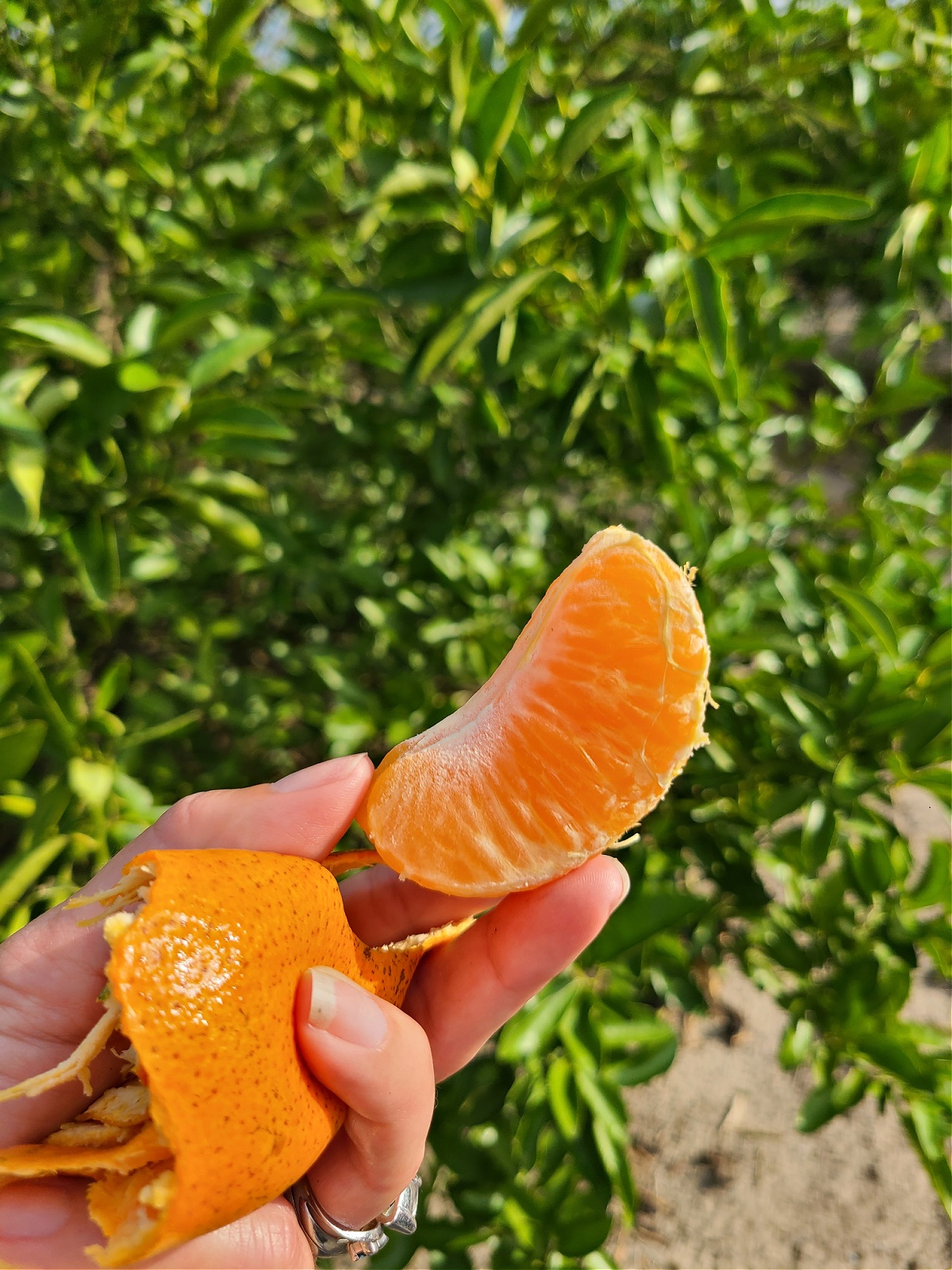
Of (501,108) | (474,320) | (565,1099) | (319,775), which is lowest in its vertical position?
(565,1099)

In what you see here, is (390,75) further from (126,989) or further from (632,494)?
A: (126,989)

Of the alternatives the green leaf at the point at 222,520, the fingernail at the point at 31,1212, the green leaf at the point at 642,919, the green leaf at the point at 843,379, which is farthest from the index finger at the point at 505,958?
the green leaf at the point at 843,379

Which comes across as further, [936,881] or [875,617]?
[936,881]

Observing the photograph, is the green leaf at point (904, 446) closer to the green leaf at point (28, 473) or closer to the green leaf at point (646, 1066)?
the green leaf at point (646, 1066)

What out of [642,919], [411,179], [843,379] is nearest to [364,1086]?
[642,919]

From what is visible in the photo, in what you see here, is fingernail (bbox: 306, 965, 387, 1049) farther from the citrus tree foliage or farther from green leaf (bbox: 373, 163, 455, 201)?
green leaf (bbox: 373, 163, 455, 201)

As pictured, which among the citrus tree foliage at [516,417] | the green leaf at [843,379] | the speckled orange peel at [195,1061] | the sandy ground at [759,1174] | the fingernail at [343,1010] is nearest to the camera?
the speckled orange peel at [195,1061]

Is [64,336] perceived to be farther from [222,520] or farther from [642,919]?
[642,919]
